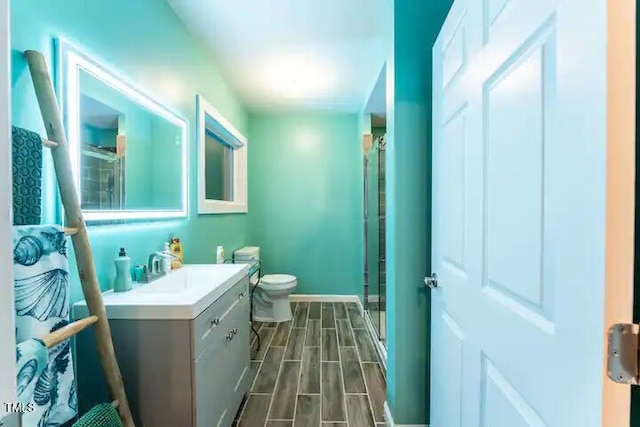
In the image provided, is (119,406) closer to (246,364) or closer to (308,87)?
(246,364)

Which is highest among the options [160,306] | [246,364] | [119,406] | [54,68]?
[54,68]

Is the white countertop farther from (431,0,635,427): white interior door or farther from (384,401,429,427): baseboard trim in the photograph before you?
(384,401,429,427): baseboard trim

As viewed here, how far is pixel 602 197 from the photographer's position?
507 millimetres

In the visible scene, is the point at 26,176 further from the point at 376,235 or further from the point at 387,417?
the point at 376,235

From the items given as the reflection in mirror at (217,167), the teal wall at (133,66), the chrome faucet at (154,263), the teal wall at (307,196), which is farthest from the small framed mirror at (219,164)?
the chrome faucet at (154,263)

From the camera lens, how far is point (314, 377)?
7.63ft

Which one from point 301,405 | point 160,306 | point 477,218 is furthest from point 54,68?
point 301,405

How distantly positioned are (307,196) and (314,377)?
2.34m

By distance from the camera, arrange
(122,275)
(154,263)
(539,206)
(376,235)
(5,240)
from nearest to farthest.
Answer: (5,240) → (539,206) → (122,275) → (154,263) → (376,235)

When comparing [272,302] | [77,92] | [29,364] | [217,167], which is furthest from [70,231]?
[272,302]

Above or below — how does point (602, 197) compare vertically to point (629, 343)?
above

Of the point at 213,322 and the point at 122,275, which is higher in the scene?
the point at 122,275

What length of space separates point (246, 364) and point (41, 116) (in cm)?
167

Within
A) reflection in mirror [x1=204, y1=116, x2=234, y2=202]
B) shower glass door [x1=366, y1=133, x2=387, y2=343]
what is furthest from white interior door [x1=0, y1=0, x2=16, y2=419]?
shower glass door [x1=366, y1=133, x2=387, y2=343]
